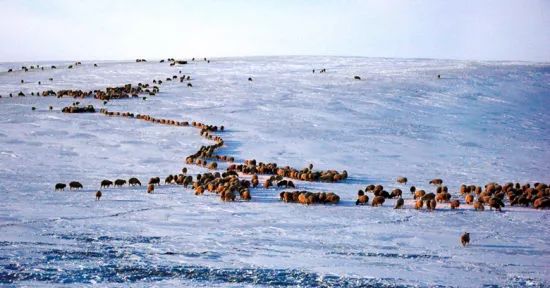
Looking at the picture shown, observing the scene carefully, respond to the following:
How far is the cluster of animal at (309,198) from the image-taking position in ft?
46.4

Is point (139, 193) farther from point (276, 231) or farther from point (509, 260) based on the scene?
point (509, 260)

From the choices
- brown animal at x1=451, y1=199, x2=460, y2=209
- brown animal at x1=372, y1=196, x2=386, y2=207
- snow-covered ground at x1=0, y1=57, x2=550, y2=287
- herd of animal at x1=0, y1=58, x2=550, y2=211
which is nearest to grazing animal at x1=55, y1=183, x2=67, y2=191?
→ herd of animal at x1=0, y1=58, x2=550, y2=211

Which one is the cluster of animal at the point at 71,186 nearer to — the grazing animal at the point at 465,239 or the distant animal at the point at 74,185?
the distant animal at the point at 74,185

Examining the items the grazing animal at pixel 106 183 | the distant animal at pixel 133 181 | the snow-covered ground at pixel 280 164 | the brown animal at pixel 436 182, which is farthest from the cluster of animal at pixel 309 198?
the grazing animal at pixel 106 183

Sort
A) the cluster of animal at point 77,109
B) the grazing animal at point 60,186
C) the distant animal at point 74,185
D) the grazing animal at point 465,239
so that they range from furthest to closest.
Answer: the cluster of animal at point 77,109, the distant animal at point 74,185, the grazing animal at point 60,186, the grazing animal at point 465,239

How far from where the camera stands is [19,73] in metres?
44.3

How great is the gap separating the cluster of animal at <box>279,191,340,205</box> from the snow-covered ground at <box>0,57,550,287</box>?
32cm

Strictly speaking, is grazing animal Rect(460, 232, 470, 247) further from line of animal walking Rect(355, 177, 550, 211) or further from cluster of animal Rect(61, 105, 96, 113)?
cluster of animal Rect(61, 105, 96, 113)

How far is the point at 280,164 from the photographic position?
752 inches

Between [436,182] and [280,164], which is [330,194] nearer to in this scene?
[436,182]

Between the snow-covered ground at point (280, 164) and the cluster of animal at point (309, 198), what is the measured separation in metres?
0.32

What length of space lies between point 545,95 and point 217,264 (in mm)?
29022

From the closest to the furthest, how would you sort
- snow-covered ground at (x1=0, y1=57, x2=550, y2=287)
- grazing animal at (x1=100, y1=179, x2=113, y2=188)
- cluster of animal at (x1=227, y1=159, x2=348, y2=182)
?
snow-covered ground at (x1=0, y1=57, x2=550, y2=287) → grazing animal at (x1=100, y1=179, x2=113, y2=188) → cluster of animal at (x1=227, y1=159, x2=348, y2=182)

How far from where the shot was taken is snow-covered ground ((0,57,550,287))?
9.05m
